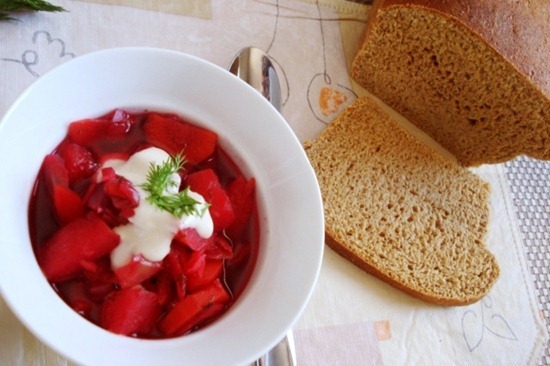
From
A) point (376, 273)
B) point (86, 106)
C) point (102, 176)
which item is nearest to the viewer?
point (102, 176)

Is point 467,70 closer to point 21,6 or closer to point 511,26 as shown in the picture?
point 511,26

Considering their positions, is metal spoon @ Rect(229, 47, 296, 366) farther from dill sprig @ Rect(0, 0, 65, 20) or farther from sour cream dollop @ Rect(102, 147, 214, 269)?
sour cream dollop @ Rect(102, 147, 214, 269)

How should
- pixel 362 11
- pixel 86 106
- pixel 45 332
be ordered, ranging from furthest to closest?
pixel 362 11 < pixel 86 106 < pixel 45 332

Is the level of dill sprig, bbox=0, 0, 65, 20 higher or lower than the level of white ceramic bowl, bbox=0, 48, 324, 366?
higher

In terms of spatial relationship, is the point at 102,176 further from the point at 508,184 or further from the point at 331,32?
the point at 508,184

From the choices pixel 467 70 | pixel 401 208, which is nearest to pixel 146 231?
pixel 401 208

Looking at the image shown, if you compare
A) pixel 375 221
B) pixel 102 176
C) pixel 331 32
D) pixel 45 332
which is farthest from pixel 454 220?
pixel 45 332

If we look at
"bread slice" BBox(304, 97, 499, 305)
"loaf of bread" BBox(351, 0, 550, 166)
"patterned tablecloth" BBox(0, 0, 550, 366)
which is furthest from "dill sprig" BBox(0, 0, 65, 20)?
"loaf of bread" BBox(351, 0, 550, 166)
